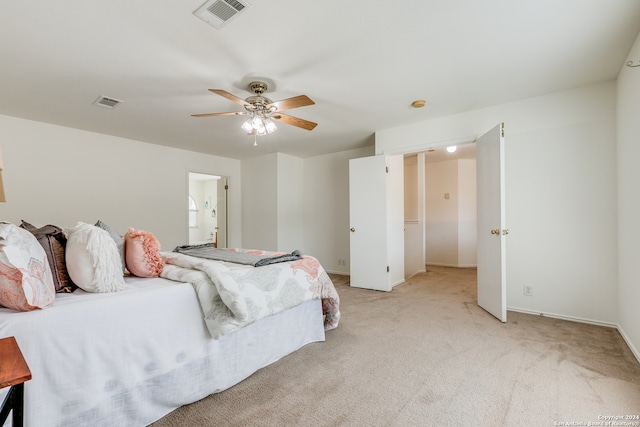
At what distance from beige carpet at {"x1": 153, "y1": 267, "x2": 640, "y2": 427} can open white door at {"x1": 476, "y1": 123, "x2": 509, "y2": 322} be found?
0.29 meters

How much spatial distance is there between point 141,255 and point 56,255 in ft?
1.33

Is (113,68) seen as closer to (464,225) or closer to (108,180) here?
(108,180)

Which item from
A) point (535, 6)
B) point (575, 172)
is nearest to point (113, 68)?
point (535, 6)

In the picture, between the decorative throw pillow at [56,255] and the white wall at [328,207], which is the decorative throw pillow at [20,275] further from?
the white wall at [328,207]

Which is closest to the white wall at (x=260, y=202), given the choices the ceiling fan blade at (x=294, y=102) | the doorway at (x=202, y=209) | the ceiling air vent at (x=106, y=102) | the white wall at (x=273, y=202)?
the white wall at (x=273, y=202)

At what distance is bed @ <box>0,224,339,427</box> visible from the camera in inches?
45.8

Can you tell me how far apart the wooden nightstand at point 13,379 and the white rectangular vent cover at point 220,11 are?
1.87 metres

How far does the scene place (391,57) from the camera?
7.43 feet

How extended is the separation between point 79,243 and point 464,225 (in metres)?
6.59

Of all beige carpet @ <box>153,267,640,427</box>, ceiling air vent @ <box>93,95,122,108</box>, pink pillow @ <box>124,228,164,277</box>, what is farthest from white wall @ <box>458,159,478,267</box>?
ceiling air vent @ <box>93,95,122,108</box>

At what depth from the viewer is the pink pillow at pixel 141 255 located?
1837 millimetres

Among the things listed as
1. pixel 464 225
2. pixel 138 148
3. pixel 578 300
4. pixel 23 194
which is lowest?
pixel 578 300

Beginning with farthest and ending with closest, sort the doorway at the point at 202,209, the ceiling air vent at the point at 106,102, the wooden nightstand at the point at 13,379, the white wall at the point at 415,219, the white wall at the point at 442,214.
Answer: the doorway at the point at 202,209, the white wall at the point at 442,214, the white wall at the point at 415,219, the ceiling air vent at the point at 106,102, the wooden nightstand at the point at 13,379

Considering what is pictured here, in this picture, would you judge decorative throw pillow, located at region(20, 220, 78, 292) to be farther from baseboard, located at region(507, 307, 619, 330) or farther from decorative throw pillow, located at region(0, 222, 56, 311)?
baseboard, located at region(507, 307, 619, 330)
